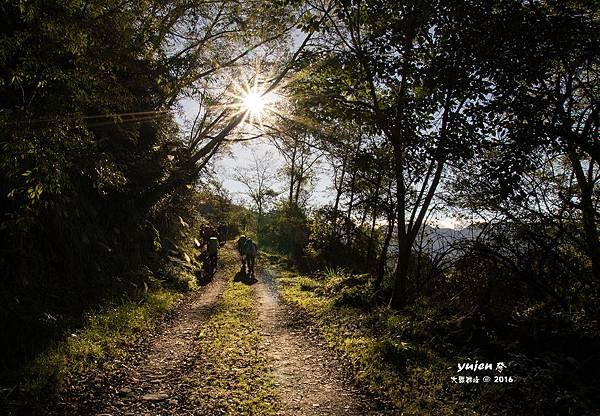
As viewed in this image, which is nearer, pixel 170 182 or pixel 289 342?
pixel 289 342

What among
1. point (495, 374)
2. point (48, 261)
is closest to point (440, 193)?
point (495, 374)

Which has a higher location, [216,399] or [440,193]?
[440,193]

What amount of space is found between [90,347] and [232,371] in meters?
2.89

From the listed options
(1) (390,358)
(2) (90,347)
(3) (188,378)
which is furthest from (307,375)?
(2) (90,347)

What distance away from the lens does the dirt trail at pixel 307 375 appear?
18.0 ft

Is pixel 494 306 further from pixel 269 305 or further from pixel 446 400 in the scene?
pixel 269 305

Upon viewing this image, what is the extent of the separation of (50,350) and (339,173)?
18572 mm

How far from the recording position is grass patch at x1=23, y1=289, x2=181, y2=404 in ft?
17.6

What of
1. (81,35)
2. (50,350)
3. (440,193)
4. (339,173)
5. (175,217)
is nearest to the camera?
(81,35)

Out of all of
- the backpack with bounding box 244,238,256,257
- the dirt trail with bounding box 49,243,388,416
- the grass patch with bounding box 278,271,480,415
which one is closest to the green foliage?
the backpack with bounding box 244,238,256,257

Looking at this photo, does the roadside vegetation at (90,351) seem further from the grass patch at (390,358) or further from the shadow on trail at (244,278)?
the shadow on trail at (244,278)

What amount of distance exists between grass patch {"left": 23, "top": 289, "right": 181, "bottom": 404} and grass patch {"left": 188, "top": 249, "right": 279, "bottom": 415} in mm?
1648

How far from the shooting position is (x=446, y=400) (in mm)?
5449

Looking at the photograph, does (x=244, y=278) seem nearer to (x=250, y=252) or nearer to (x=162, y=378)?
(x=250, y=252)
